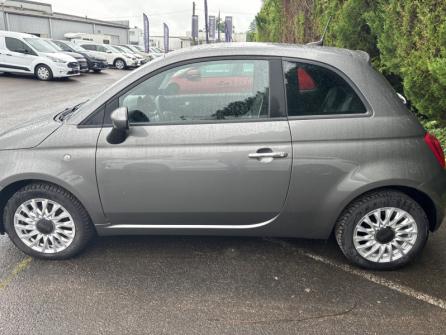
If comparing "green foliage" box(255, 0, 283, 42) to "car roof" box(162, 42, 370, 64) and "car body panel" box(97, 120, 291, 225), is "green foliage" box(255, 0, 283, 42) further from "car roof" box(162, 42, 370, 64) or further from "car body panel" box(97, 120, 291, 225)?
"car body panel" box(97, 120, 291, 225)

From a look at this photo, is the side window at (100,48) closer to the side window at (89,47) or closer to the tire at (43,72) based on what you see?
the side window at (89,47)

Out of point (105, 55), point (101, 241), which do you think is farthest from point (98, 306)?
point (105, 55)

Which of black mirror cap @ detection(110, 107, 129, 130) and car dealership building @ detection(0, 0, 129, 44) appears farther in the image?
car dealership building @ detection(0, 0, 129, 44)

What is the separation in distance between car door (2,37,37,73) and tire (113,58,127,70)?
9661 mm

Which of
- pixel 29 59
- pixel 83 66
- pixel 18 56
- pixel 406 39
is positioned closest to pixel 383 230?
pixel 406 39

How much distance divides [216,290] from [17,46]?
16.3 m

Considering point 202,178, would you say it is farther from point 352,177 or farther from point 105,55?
point 105,55

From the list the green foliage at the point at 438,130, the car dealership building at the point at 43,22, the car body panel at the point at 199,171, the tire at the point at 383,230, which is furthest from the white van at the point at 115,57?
the tire at the point at 383,230

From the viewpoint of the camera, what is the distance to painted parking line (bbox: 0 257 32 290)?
2.87 metres

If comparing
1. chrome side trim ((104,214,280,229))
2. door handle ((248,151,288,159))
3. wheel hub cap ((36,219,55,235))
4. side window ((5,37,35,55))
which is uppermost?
side window ((5,37,35,55))

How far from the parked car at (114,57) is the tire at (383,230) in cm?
2435

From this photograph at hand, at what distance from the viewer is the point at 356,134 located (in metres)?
2.74

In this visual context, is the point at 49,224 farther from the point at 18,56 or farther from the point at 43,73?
the point at 18,56

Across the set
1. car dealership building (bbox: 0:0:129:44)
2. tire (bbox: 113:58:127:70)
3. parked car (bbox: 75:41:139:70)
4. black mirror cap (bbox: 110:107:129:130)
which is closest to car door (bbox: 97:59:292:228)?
black mirror cap (bbox: 110:107:129:130)
